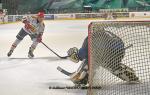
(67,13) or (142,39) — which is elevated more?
(142,39)

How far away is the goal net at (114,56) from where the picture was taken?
398 centimetres

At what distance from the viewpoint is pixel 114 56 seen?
162 inches

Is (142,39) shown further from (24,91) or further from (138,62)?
(24,91)

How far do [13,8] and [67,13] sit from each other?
11.2 ft

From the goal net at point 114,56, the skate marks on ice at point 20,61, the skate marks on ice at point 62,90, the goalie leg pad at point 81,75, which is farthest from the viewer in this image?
the skate marks on ice at point 20,61

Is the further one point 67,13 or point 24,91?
point 67,13

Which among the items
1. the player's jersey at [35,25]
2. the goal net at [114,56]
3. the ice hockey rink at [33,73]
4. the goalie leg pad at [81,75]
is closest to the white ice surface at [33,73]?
the ice hockey rink at [33,73]

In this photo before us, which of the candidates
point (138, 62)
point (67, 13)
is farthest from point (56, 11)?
point (138, 62)

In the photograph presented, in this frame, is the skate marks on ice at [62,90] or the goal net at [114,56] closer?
the goal net at [114,56]

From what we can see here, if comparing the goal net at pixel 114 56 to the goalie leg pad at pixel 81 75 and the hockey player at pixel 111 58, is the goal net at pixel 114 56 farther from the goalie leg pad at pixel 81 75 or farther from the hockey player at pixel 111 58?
the goalie leg pad at pixel 81 75

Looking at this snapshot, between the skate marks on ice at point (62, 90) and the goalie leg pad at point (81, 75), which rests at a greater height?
the goalie leg pad at point (81, 75)

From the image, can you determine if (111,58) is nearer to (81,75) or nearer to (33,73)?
(81,75)

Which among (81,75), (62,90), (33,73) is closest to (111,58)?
(81,75)

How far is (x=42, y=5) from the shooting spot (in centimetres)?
2544
